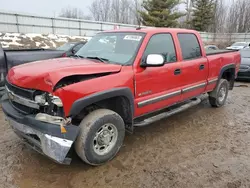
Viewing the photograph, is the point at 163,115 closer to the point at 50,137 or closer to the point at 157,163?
the point at 157,163

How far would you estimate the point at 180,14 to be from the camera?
31.0 metres

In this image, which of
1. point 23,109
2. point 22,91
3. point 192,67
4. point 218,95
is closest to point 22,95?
point 22,91

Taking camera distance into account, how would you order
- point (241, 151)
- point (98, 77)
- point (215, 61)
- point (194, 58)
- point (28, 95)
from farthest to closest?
point (215, 61) → point (194, 58) → point (241, 151) → point (98, 77) → point (28, 95)

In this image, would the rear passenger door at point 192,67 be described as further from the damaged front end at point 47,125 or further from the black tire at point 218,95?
the damaged front end at point 47,125

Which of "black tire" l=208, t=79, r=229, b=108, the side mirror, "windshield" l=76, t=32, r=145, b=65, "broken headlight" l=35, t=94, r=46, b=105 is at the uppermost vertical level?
"windshield" l=76, t=32, r=145, b=65

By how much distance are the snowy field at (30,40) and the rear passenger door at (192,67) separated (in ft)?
49.8

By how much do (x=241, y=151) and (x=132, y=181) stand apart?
77.5 inches

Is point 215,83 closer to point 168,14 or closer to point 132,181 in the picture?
point 132,181

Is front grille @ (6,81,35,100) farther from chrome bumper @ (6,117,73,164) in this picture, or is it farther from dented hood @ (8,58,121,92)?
chrome bumper @ (6,117,73,164)

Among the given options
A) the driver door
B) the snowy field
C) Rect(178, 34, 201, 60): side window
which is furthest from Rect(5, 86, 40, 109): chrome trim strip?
the snowy field

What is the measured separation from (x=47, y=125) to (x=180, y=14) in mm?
31836

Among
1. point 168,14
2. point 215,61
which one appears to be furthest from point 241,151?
point 168,14

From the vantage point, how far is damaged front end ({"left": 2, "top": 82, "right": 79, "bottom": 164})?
102 inches

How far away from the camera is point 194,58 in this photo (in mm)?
4512
